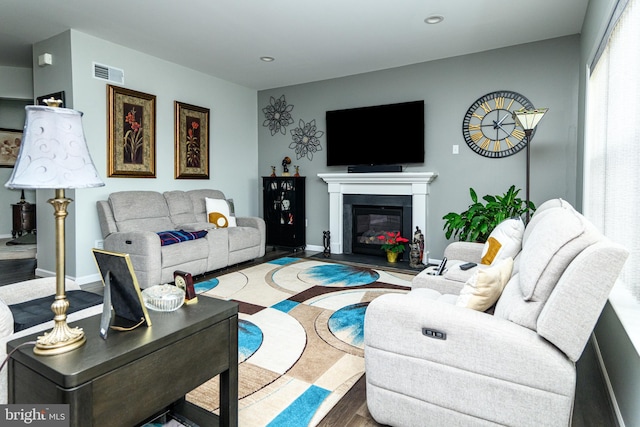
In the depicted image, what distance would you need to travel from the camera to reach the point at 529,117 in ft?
12.3

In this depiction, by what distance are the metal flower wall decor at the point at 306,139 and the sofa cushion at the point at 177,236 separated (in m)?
2.31

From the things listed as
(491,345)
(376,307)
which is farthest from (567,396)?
(376,307)

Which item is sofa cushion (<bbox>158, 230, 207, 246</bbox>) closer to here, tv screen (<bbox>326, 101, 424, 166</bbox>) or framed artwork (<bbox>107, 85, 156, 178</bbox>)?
framed artwork (<bbox>107, 85, 156, 178</bbox>)

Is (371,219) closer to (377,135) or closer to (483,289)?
(377,135)

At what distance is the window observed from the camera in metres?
1.81

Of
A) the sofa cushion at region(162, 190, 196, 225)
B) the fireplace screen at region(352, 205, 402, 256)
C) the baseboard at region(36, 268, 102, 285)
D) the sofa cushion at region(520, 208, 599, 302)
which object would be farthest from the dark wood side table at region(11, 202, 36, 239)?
the sofa cushion at region(520, 208, 599, 302)

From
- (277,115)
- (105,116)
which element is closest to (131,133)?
(105,116)

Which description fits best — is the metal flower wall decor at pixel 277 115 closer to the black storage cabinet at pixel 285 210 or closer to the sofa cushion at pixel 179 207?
the black storage cabinet at pixel 285 210

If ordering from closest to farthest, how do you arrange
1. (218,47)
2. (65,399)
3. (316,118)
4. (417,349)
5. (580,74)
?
(65,399), (417,349), (580,74), (218,47), (316,118)

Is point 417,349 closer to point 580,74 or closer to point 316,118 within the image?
point 580,74

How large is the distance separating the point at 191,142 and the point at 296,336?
367 cm

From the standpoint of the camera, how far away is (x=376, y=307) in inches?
63.9

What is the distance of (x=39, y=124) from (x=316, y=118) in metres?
5.05

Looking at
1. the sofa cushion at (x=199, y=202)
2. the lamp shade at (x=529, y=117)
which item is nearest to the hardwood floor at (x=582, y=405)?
the lamp shade at (x=529, y=117)
